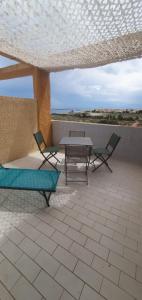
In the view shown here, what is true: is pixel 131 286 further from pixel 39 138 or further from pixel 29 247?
pixel 39 138

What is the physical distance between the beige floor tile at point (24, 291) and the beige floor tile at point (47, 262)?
0.64 ft

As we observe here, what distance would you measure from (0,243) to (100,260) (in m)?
1.12

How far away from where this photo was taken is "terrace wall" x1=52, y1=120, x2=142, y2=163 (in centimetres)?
454

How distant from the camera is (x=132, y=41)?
9.11 ft

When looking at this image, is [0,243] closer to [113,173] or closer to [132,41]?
[113,173]

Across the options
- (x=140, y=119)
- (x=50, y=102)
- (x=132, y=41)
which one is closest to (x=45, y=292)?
(x=132, y=41)

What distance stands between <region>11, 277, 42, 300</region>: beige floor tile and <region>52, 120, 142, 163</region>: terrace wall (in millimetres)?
4035

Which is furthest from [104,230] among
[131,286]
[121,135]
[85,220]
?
[121,135]

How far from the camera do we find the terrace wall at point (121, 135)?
14.9 feet

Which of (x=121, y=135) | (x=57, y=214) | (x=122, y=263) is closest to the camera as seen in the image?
(x=122, y=263)

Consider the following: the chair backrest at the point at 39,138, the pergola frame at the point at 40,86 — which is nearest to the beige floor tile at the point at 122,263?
the chair backrest at the point at 39,138

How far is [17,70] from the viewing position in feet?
17.6

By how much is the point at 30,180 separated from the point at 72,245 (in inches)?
44.4

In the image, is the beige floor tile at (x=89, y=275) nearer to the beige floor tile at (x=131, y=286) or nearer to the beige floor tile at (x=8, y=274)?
the beige floor tile at (x=131, y=286)
